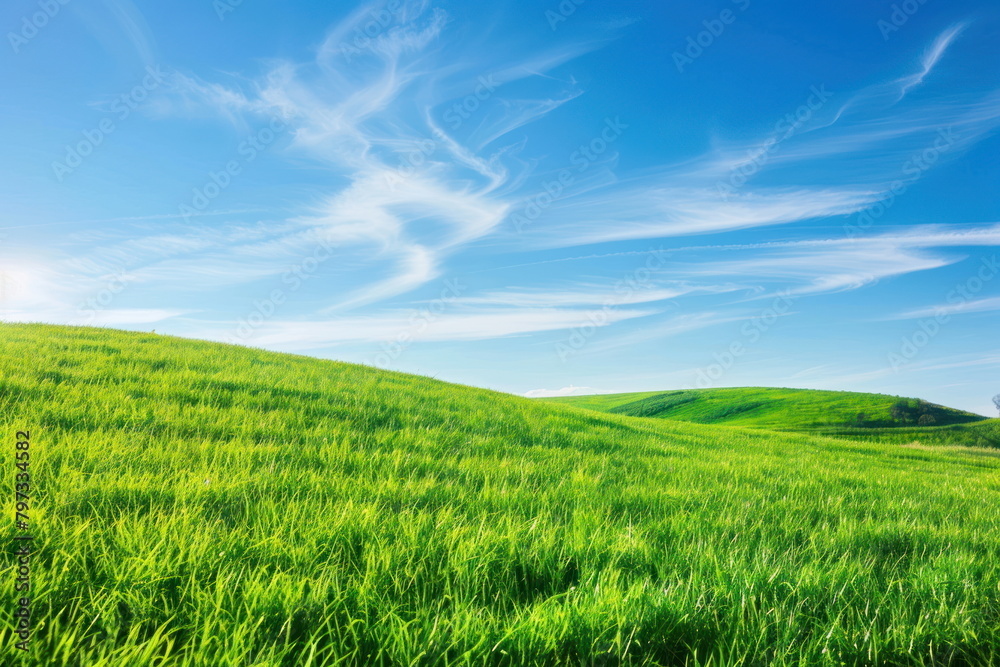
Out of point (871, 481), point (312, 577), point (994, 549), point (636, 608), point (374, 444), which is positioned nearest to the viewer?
point (636, 608)

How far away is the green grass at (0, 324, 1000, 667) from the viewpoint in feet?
6.17

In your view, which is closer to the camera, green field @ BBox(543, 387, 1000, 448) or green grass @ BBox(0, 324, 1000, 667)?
green grass @ BBox(0, 324, 1000, 667)

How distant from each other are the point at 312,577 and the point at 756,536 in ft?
9.99

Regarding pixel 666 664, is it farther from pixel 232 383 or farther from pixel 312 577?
pixel 232 383

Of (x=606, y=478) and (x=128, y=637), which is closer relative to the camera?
(x=128, y=637)

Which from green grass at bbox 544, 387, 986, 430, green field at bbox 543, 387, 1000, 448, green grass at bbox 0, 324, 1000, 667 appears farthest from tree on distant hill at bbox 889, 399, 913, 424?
green grass at bbox 0, 324, 1000, 667

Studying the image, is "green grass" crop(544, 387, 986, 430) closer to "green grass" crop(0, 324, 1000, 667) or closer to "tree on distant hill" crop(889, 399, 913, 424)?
"tree on distant hill" crop(889, 399, 913, 424)

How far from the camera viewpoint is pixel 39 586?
1983 millimetres

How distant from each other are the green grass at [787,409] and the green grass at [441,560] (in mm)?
60590

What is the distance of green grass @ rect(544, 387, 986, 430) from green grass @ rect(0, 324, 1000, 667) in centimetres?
6059

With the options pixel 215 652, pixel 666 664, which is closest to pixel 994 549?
pixel 666 664

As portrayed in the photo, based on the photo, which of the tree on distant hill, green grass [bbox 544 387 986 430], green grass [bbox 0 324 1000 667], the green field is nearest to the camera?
green grass [bbox 0 324 1000 667]

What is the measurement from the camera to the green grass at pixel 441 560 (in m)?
1.88

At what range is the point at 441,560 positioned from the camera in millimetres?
2543
